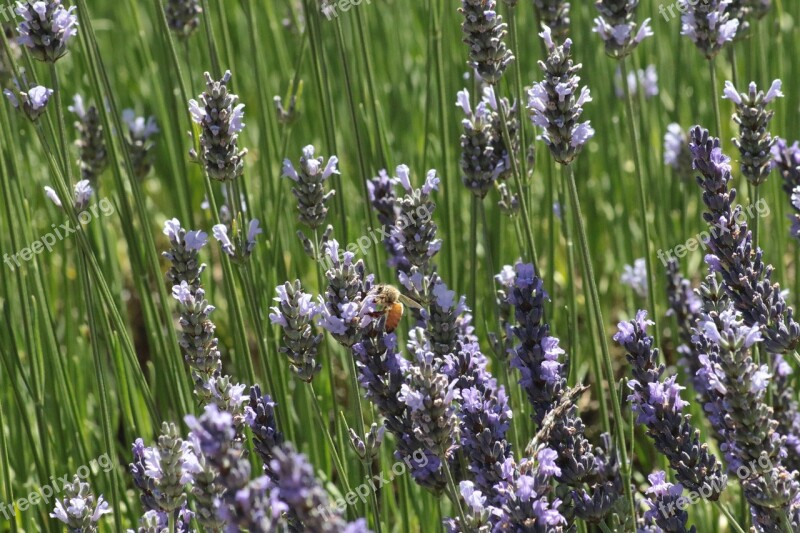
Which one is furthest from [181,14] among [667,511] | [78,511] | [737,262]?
[667,511]

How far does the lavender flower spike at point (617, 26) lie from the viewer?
2.29 metres

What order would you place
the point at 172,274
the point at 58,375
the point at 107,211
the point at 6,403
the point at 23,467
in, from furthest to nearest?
the point at 107,211 → the point at 6,403 → the point at 23,467 → the point at 58,375 → the point at 172,274

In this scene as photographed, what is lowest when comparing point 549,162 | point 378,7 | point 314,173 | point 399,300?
point 399,300

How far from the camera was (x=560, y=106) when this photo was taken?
1936 mm

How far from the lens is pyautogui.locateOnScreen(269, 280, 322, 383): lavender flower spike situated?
73.4 inches

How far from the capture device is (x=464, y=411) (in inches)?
74.0

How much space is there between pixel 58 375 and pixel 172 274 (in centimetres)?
70

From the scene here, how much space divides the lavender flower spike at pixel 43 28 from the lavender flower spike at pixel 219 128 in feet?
1.10

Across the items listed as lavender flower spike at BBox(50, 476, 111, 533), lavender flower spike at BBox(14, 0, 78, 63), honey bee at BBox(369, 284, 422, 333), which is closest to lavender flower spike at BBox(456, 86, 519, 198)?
honey bee at BBox(369, 284, 422, 333)

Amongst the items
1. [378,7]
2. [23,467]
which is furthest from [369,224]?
[378,7]

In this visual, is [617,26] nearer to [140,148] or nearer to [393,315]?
[393,315]

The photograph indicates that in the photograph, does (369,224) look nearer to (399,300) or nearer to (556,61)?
(399,300)

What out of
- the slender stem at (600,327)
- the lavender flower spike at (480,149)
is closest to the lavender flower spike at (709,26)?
the lavender flower spike at (480,149)

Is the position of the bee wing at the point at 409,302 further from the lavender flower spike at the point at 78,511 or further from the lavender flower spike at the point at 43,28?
the lavender flower spike at the point at 43,28
